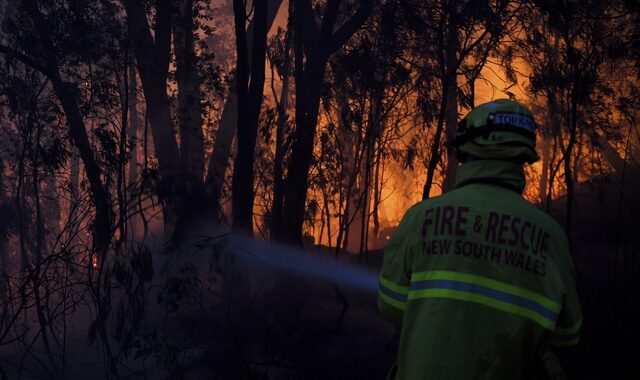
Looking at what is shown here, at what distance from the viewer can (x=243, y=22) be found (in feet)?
32.6

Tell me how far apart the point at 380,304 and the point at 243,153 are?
7.78 metres

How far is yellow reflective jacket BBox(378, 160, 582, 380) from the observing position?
2.11 m

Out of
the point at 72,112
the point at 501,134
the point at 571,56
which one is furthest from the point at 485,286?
the point at 72,112

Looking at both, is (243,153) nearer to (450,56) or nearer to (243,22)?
(243,22)

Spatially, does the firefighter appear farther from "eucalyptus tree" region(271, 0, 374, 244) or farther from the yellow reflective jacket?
"eucalyptus tree" region(271, 0, 374, 244)

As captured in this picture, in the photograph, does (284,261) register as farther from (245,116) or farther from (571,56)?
(571,56)

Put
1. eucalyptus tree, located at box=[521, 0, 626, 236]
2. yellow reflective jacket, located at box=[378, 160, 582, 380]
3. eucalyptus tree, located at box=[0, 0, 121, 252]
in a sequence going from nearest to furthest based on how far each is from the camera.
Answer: yellow reflective jacket, located at box=[378, 160, 582, 380] < eucalyptus tree, located at box=[521, 0, 626, 236] < eucalyptus tree, located at box=[0, 0, 121, 252]

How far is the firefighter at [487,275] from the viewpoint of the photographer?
211cm

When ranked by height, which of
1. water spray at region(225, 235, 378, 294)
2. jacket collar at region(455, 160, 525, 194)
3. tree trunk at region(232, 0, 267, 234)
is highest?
tree trunk at region(232, 0, 267, 234)

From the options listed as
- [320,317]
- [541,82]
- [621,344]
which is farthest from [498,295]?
[541,82]

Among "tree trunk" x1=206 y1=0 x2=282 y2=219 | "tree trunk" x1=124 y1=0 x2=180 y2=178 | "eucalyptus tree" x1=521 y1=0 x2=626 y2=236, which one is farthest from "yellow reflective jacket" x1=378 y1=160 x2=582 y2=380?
"tree trunk" x1=206 y1=0 x2=282 y2=219

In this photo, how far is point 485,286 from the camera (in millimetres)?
2137

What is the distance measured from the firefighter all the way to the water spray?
750 cm

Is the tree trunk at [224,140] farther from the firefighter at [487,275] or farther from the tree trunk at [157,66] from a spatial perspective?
the firefighter at [487,275]
